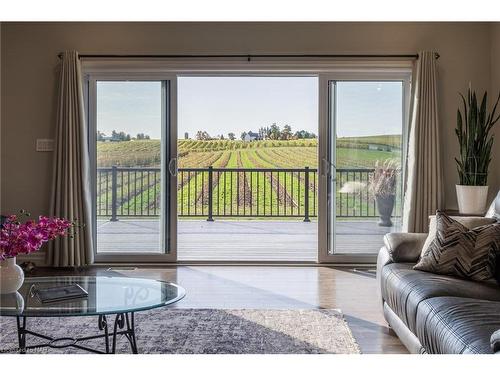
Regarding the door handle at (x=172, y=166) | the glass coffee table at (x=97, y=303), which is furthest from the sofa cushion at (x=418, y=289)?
the door handle at (x=172, y=166)

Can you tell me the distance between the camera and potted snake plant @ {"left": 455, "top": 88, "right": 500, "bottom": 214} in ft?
15.0

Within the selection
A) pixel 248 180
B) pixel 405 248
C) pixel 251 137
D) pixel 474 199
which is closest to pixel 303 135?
pixel 251 137

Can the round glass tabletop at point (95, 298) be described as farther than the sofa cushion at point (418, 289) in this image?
No

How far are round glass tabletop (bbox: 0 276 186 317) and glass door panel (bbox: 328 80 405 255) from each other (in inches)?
111

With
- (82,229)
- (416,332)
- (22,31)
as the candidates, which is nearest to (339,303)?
(416,332)

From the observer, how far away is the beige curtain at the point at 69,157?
4.95 metres

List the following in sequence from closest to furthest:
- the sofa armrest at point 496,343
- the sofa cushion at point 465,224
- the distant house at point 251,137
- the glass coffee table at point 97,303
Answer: the sofa armrest at point 496,343 → the glass coffee table at point 97,303 → the sofa cushion at point 465,224 → the distant house at point 251,137

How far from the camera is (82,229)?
16.5ft

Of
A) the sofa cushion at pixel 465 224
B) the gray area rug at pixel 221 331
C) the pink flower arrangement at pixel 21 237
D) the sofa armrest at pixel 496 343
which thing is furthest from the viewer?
the sofa cushion at pixel 465 224

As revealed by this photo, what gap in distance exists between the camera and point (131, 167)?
524 centimetres

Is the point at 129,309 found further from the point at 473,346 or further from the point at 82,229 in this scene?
the point at 82,229

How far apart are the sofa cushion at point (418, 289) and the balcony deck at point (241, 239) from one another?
2236 millimetres

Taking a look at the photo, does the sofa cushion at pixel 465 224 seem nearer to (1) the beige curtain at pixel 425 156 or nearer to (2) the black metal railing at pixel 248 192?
(1) the beige curtain at pixel 425 156
